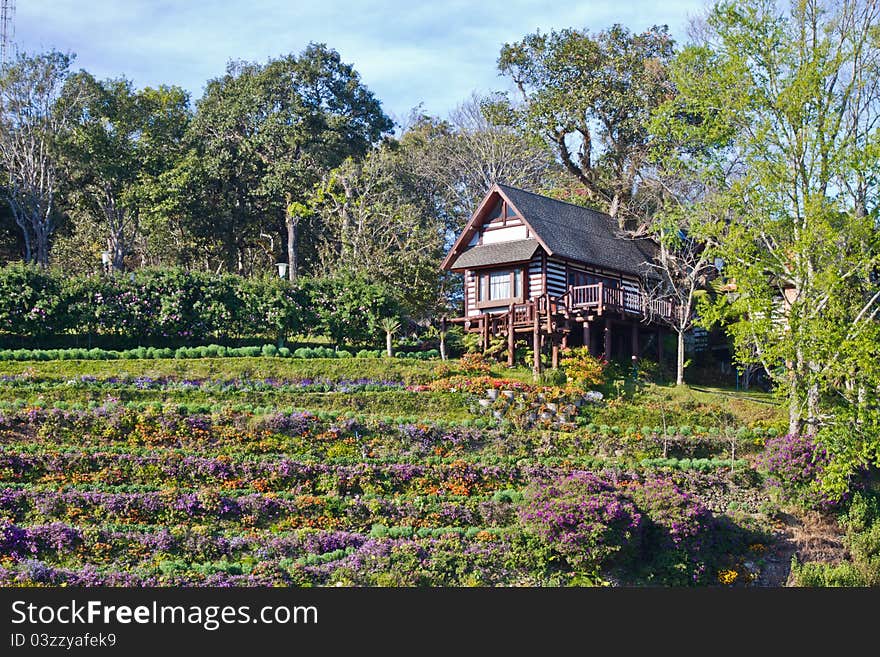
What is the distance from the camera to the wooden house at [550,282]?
4002cm

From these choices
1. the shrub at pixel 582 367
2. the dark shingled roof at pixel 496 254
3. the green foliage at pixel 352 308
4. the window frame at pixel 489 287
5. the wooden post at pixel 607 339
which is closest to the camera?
the shrub at pixel 582 367

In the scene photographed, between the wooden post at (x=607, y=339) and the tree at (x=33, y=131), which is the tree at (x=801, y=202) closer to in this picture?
the wooden post at (x=607, y=339)

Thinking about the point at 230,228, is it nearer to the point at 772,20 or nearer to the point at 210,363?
the point at 210,363

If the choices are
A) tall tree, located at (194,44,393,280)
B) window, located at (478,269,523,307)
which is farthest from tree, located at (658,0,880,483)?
tall tree, located at (194,44,393,280)

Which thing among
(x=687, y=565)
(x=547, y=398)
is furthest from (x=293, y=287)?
(x=687, y=565)

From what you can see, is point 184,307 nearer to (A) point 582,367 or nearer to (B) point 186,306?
(B) point 186,306

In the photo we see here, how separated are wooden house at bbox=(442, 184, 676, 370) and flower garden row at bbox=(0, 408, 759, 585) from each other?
791 centimetres

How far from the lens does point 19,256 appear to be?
56.1m

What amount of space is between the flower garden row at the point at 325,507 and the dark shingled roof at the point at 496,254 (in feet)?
32.4

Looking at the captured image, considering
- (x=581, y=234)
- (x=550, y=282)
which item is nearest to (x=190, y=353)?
(x=550, y=282)

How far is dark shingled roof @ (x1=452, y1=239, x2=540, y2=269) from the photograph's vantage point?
4125 centimetres

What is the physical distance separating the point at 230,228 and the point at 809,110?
30.1 m

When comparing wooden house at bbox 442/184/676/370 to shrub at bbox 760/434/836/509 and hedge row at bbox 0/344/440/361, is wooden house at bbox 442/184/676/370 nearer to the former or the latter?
hedge row at bbox 0/344/440/361

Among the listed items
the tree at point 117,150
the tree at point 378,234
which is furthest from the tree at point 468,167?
the tree at point 117,150
